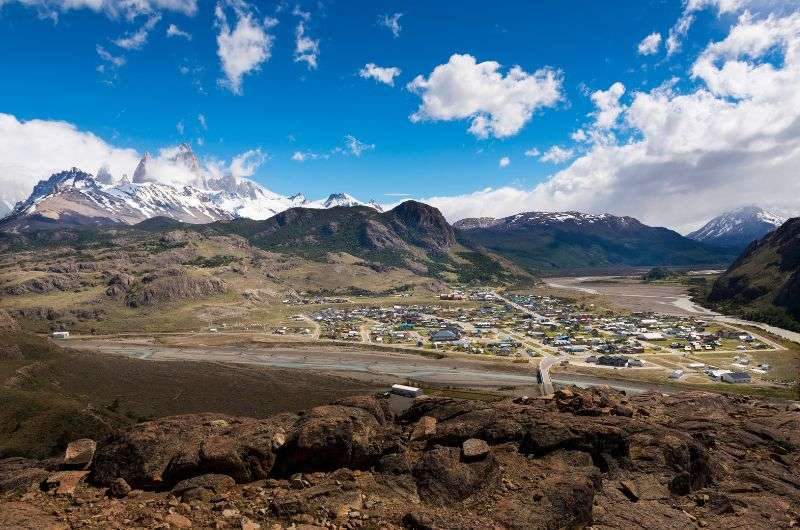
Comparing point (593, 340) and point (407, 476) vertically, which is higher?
point (407, 476)

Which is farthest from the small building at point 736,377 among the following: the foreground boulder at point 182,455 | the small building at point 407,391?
the foreground boulder at point 182,455

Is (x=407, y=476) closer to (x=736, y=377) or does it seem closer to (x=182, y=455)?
(x=182, y=455)

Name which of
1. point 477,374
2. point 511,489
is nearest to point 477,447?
point 511,489

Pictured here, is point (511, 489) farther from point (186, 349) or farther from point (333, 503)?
point (186, 349)

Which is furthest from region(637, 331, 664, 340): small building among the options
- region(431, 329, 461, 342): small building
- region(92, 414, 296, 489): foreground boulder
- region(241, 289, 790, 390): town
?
region(92, 414, 296, 489): foreground boulder

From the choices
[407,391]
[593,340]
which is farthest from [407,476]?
[593,340]

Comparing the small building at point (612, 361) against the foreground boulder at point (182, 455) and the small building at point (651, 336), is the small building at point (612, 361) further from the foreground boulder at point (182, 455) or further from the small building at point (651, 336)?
the foreground boulder at point (182, 455)

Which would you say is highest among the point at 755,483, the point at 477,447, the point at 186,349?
the point at 477,447
